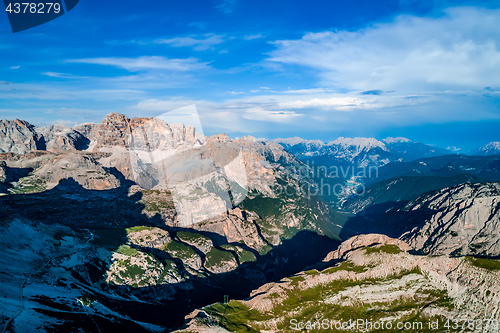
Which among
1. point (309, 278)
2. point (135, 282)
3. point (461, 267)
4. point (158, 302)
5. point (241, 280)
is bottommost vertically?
point (241, 280)

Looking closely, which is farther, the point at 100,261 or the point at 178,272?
the point at 178,272

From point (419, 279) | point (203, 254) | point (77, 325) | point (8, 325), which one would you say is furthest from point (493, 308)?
point (203, 254)

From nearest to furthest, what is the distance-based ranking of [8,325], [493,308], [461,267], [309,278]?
1. [8,325]
2. [493,308]
3. [461,267]
4. [309,278]

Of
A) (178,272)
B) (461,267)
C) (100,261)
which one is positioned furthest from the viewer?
(178,272)

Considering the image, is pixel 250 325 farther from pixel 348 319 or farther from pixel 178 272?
pixel 178 272

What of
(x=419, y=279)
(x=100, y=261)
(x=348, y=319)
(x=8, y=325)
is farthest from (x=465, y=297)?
(x=100, y=261)

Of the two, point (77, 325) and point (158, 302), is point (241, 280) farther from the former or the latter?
point (77, 325)

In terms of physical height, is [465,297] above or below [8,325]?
below

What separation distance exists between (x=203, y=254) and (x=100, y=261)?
77.0 metres

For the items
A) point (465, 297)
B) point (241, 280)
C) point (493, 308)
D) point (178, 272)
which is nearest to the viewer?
point (493, 308)

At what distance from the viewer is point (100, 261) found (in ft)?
403

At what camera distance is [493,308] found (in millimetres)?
Answer: 66812

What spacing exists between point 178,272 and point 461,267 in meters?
135

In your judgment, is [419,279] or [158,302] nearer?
[419,279]
